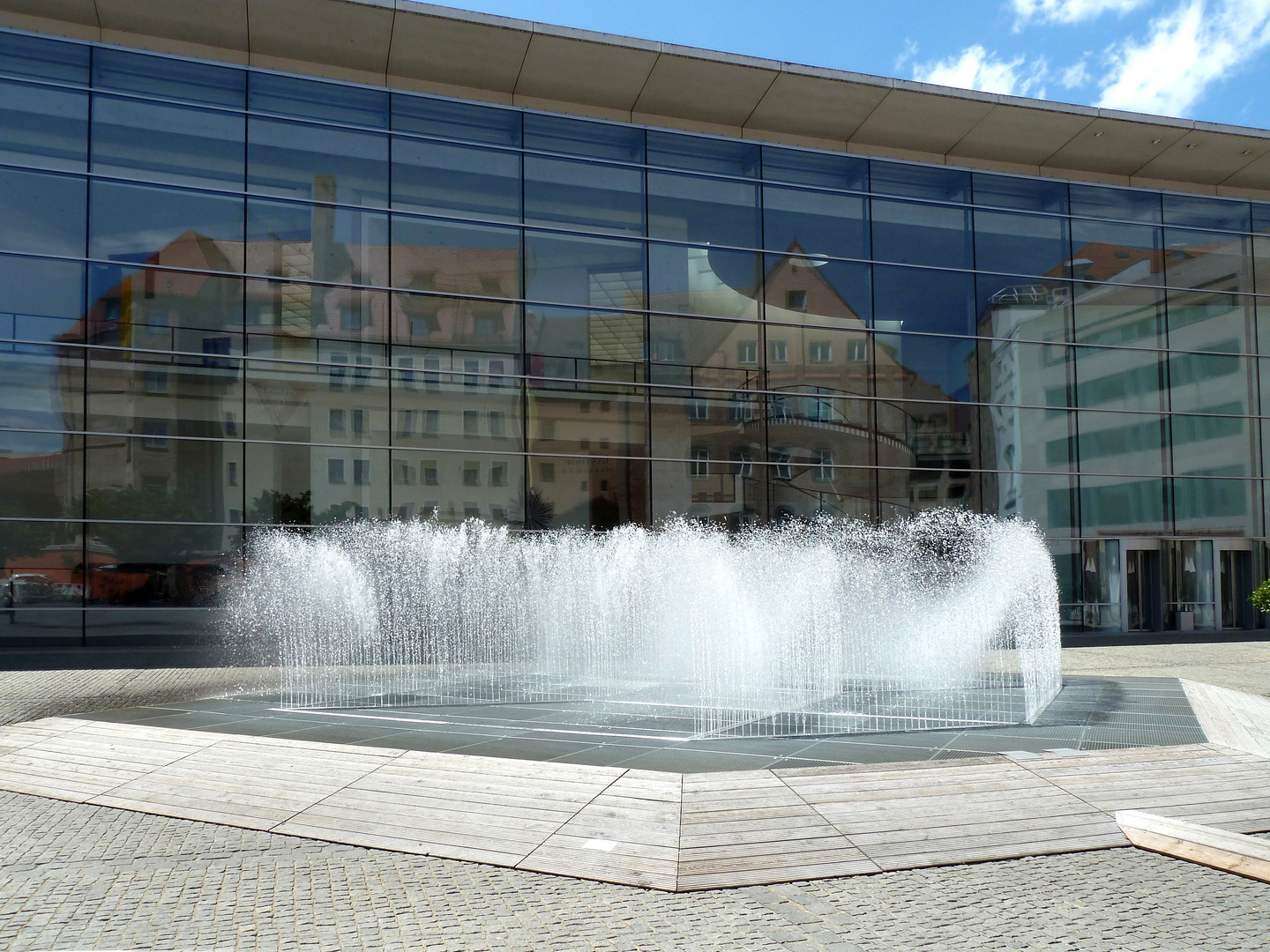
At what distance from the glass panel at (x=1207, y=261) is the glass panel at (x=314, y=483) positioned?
18229 millimetres

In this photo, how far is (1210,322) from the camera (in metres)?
23.9

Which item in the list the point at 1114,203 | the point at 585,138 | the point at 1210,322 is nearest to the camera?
the point at 585,138

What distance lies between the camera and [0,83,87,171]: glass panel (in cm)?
1748

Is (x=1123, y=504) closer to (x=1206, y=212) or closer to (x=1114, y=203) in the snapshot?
(x=1114, y=203)

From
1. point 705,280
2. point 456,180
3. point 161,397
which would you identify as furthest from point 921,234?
point 161,397

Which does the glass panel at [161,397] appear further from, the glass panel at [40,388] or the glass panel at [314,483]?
the glass panel at [314,483]

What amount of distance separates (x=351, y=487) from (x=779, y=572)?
7650 millimetres

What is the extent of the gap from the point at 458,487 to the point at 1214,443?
16.9 meters

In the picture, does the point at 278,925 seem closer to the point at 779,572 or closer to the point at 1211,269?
the point at 779,572

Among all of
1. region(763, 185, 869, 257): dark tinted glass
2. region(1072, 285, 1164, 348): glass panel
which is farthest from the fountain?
region(763, 185, 869, 257): dark tinted glass

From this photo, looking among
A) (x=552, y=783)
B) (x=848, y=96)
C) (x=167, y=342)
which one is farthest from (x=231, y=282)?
(x=552, y=783)

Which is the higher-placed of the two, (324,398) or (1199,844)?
(324,398)

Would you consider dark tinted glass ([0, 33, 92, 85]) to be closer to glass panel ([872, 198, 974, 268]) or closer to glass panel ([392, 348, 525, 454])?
glass panel ([392, 348, 525, 454])

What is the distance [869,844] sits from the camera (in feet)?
20.3
